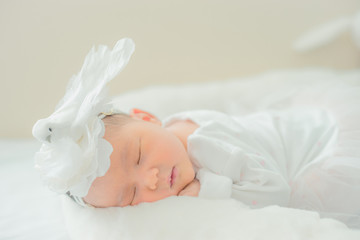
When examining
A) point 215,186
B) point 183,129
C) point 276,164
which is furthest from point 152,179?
point 276,164

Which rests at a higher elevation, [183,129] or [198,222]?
[183,129]

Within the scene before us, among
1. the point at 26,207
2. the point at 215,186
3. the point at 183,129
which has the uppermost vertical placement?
the point at 183,129

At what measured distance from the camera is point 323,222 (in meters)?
0.69

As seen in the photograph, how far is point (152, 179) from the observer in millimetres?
855

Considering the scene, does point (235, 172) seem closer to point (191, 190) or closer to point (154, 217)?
point (191, 190)

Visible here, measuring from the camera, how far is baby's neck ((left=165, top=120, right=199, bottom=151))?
1.06 m

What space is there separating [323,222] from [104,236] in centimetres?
46

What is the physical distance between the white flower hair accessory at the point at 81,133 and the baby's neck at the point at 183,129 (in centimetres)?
31

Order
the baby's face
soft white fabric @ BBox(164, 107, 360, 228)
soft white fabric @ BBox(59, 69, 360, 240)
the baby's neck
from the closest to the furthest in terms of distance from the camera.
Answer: soft white fabric @ BBox(59, 69, 360, 240), the baby's face, soft white fabric @ BBox(164, 107, 360, 228), the baby's neck

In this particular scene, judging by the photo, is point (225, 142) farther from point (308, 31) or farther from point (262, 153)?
point (308, 31)

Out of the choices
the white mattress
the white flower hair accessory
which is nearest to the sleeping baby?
the white flower hair accessory

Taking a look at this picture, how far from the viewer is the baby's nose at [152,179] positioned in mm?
853

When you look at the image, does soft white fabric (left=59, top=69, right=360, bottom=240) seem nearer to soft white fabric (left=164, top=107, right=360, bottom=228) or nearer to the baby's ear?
soft white fabric (left=164, top=107, right=360, bottom=228)

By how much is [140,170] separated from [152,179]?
43 mm
